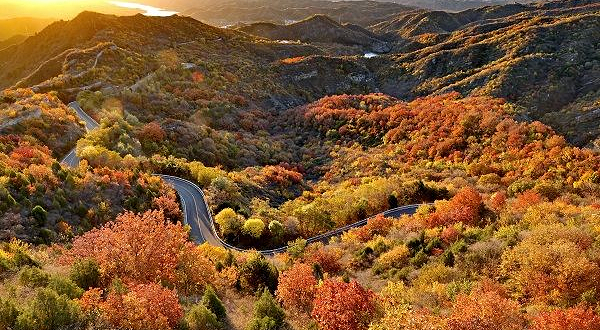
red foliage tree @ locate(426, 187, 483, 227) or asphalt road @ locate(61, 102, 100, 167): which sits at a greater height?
asphalt road @ locate(61, 102, 100, 167)

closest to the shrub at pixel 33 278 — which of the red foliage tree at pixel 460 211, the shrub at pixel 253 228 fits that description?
the shrub at pixel 253 228

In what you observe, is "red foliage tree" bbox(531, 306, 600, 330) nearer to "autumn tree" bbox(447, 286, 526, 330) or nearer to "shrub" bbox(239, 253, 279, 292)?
"autumn tree" bbox(447, 286, 526, 330)

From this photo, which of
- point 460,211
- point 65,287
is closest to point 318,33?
point 460,211

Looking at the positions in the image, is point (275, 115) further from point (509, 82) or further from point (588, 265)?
point (588, 265)

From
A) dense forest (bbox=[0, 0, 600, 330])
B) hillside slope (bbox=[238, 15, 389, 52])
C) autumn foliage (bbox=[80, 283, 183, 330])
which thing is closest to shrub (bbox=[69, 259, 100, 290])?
dense forest (bbox=[0, 0, 600, 330])

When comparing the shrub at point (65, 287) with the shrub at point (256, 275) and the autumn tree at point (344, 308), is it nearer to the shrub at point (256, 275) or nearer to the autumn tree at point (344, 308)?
the shrub at point (256, 275)

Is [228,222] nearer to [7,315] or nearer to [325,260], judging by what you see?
[325,260]

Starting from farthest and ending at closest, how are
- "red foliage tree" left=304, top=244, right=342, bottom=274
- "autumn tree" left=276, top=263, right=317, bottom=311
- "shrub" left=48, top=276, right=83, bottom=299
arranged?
"red foliage tree" left=304, top=244, right=342, bottom=274
"autumn tree" left=276, top=263, right=317, bottom=311
"shrub" left=48, top=276, right=83, bottom=299

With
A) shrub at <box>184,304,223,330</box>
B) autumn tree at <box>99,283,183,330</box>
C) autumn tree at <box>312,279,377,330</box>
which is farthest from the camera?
shrub at <box>184,304,223,330</box>
